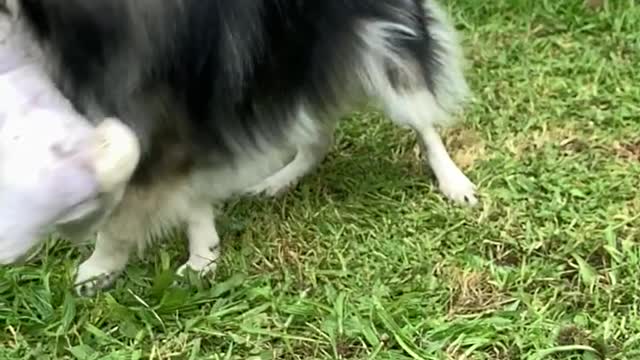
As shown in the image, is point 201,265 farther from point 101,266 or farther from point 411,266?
point 411,266

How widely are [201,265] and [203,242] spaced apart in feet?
0.16

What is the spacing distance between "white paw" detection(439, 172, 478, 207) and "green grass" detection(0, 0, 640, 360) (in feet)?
0.11

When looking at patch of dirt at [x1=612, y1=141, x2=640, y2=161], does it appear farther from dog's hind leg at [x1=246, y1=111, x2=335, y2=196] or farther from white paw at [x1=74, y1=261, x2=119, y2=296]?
white paw at [x1=74, y1=261, x2=119, y2=296]

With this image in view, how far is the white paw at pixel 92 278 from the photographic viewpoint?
102 inches

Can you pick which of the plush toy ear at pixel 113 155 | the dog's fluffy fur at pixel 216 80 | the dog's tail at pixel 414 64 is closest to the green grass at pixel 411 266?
the dog's fluffy fur at pixel 216 80

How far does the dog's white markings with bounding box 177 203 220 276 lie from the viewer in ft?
8.80

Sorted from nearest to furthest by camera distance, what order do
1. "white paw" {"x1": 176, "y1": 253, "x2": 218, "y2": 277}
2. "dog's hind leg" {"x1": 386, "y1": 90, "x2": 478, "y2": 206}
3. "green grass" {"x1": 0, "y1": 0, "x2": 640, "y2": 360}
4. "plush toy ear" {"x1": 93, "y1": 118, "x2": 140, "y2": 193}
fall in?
"plush toy ear" {"x1": 93, "y1": 118, "x2": 140, "y2": 193} < "green grass" {"x1": 0, "y1": 0, "x2": 640, "y2": 360} < "white paw" {"x1": 176, "y1": 253, "x2": 218, "y2": 277} < "dog's hind leg" {"x1": 386, "y1": 90, "x2": 478, "y2": 206}

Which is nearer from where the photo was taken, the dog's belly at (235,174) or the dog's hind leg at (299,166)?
the dog's belly at (235,174)

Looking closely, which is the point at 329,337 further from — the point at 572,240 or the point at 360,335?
the point at 572,240

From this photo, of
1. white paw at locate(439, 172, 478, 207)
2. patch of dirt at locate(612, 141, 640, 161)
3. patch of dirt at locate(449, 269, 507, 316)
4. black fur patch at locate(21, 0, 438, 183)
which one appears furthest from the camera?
patch of dirt at locate(612, 141, 640, 161)

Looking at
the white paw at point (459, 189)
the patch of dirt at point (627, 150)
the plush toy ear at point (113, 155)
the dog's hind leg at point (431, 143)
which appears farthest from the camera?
the patch of dirt at point (627, 150)

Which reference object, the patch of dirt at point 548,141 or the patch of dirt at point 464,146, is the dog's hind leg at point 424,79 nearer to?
the patch of dirt at point 464,146

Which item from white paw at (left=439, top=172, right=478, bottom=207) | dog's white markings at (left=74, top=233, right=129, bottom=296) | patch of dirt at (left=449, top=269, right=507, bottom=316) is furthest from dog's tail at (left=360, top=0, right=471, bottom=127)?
dog's white markings at (left=74, top=233, right=129, bottom=296)

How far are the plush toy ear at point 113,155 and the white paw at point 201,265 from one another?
49cm
